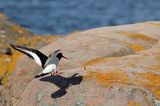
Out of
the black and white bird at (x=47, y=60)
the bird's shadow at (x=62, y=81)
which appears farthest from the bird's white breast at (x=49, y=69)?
the bird's shadow at (x=62, y=81)

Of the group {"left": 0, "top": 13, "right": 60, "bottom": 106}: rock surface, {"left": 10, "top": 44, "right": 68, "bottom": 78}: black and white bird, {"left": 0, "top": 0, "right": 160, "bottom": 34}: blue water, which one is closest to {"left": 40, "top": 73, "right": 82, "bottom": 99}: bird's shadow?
{"left": 10, "top": 44, "right": 68, "bottom": 78}: black and white bird

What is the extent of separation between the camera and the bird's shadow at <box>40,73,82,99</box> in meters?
11.9

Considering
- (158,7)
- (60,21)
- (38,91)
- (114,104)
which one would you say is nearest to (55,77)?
(38,91)

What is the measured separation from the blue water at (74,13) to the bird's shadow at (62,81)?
153ft

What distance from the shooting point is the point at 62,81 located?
12.3 metres

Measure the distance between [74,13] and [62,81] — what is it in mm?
64916

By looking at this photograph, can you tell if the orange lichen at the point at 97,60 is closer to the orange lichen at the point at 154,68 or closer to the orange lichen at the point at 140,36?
the orange lichen at the point at 154,68

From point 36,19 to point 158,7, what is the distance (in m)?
20.8

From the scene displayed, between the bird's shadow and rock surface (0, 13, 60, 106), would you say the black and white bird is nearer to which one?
the bird's shadow

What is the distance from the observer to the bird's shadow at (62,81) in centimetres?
1185

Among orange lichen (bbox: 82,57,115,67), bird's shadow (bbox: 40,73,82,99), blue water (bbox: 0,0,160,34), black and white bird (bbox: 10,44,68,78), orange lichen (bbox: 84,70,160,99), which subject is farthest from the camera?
blue water (bbox: 0,0,160,34)

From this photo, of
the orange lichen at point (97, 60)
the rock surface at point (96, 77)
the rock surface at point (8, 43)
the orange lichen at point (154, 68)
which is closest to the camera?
the rock surface at point (96, 77)

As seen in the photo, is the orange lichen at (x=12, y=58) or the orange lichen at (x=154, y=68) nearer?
the orange lichen at (x=154, y=68)

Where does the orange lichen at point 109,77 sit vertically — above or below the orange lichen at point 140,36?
above
